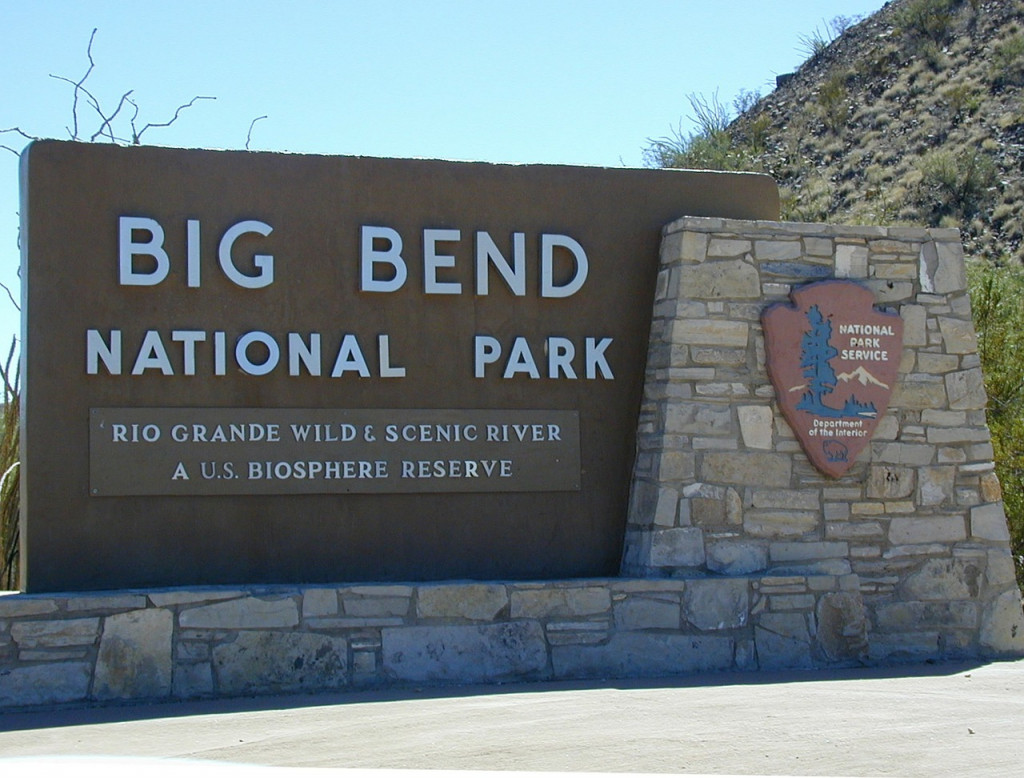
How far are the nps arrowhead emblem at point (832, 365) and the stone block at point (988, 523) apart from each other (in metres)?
1.26

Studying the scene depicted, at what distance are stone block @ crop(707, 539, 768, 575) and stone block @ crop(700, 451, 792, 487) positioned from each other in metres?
0.50

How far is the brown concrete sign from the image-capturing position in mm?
9508

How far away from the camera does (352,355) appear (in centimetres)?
1006

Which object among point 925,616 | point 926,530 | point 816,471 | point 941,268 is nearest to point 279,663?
point 816,471

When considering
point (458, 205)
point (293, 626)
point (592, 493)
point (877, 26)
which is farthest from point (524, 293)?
point (877, 26)

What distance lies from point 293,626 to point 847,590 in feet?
14.5

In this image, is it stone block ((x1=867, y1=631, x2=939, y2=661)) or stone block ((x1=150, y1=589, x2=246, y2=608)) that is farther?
stone block ((x1=867, y1=631, x2=939, y2=661))

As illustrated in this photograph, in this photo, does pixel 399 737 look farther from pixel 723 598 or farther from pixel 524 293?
pixel 524 293

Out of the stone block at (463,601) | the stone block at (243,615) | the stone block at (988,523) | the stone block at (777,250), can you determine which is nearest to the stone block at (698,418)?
the stone block at (777,250)

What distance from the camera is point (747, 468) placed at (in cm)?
1042

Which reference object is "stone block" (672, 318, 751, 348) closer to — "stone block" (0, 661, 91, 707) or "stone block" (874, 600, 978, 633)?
"stone block" (874, 600, 978, 633)

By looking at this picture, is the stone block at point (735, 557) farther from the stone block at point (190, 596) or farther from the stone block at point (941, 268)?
the stone block at point (190, 596)

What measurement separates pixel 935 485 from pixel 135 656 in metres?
6.65

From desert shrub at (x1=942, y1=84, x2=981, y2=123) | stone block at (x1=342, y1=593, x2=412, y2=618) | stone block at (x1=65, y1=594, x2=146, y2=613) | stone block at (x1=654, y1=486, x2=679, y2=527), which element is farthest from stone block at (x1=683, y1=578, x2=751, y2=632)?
desert shrub at (x1=942, y1=84, x2=981, y2=123)
